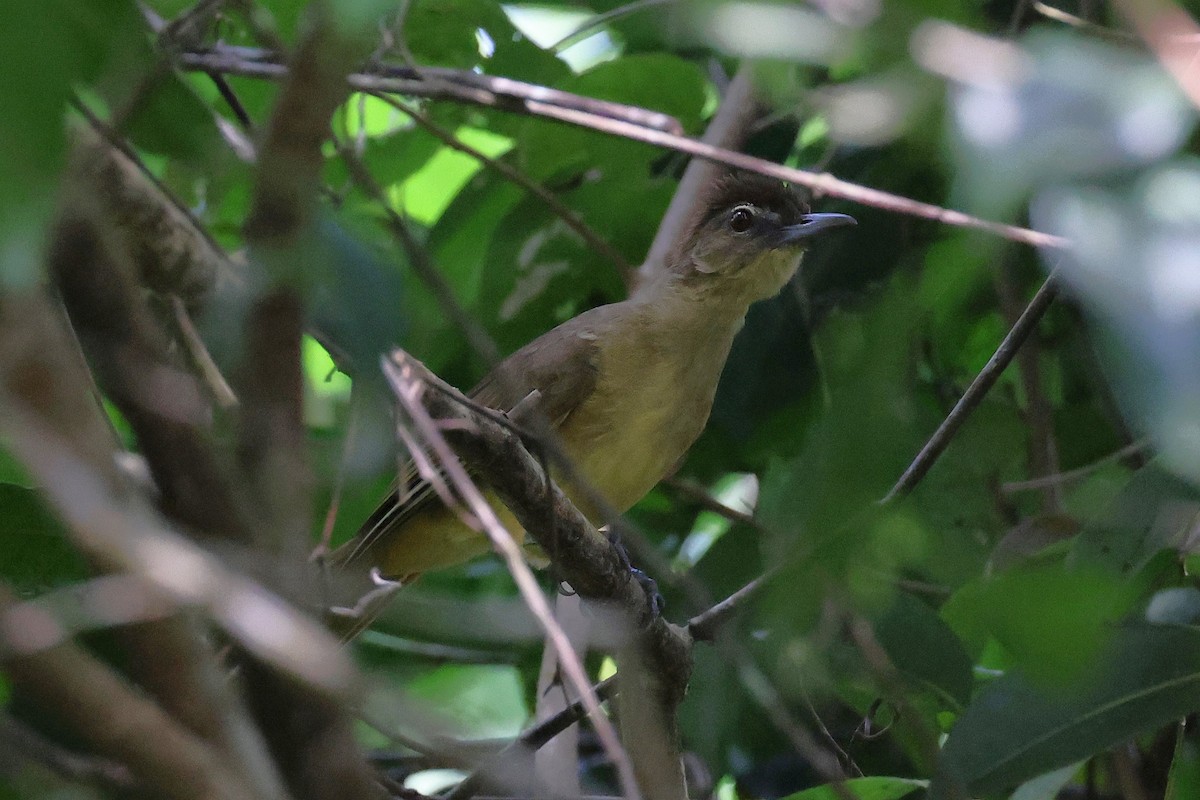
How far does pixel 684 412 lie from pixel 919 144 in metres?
2.07

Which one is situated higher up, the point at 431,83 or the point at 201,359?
the point at 431,83

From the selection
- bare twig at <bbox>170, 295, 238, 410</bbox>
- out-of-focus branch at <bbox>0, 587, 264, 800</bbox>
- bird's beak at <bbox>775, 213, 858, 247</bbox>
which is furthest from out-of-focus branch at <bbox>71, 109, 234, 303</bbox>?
bird's beak at <bbox>775, 213, 858, 247</bbox>

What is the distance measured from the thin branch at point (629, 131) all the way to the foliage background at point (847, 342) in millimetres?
84

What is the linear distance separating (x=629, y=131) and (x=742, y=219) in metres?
1.63

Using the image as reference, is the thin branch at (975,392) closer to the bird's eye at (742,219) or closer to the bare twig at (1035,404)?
the bare twig at (1035,404)

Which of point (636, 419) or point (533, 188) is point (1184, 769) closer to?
point (636, 419)

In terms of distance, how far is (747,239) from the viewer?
163 inches

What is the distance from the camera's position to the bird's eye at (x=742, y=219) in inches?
167

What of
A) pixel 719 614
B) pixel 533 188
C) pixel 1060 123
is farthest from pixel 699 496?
pixel 1060 123

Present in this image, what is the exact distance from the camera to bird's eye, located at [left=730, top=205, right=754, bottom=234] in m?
4.24

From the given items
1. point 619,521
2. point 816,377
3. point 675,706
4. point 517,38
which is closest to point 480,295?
point 517,38

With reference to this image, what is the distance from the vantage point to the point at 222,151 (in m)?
2.18

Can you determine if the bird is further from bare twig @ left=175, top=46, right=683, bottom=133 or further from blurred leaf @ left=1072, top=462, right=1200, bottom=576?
blurred leaf @ left=1072, top=462, right=1200, bottom=576

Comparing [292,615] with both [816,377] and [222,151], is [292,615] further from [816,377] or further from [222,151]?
[816,377]
